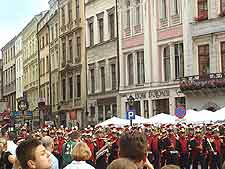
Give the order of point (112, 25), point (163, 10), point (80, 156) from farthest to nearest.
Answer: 1. point (112, 25)
2. point (163, 10)
3. point (80, 156)

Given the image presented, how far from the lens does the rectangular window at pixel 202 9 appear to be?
3834 cm

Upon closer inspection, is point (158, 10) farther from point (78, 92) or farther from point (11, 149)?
point (11, 149)

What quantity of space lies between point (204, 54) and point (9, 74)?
7422 centimetres

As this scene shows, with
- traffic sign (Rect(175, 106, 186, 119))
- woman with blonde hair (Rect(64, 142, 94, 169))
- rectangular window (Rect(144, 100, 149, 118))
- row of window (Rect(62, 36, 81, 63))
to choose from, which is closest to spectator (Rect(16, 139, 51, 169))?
woman with blonde hair (Rect(64, 142, 94, 169))

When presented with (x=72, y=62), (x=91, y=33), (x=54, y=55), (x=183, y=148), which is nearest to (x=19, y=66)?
(x=54, y=55)

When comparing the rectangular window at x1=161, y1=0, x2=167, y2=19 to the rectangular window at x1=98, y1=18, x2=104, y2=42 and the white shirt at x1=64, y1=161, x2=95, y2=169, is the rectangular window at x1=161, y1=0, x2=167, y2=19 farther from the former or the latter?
the white shirt at x1=64, y1=161, x2=95, y2=169

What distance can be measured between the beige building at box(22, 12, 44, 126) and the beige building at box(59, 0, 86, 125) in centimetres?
1488

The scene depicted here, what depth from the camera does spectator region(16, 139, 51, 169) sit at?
5312mm

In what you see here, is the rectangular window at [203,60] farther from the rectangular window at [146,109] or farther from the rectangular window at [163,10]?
the rectangular window at [146,109]

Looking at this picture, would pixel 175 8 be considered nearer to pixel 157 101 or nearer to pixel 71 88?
pixel 157 101

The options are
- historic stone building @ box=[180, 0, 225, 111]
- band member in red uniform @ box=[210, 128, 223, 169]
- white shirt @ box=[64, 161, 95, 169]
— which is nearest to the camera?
white shirt @ box=[64, 161, 95, 169]

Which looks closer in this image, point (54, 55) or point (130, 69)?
point (130, 69)

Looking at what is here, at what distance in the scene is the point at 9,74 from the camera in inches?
4306

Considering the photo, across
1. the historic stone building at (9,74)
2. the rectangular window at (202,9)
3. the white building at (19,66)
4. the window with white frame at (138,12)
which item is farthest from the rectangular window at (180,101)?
the historic stone building at (9,74)
